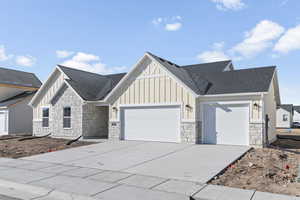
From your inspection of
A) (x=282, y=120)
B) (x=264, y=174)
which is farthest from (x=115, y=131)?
(x=282, y=120)

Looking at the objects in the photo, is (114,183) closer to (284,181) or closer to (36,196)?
(36,196)

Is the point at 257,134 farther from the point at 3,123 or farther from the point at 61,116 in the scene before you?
the point at 3,123

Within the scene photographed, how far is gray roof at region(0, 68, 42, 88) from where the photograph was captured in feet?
89.3

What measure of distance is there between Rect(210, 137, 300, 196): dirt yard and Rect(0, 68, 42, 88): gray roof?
27.0 m

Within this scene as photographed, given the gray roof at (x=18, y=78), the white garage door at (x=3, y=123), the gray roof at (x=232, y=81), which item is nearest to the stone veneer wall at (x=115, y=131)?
the gray roof at (x=232, y=81)

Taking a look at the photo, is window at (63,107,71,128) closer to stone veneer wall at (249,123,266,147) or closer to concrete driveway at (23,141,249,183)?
concrete driveway at (23,141,249,183)

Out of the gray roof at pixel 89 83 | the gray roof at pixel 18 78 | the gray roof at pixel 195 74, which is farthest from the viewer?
the gray roof at pixel 18 78

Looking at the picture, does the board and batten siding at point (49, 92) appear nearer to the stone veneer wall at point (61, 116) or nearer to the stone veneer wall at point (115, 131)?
the stone veneer wall at point (61, 116)

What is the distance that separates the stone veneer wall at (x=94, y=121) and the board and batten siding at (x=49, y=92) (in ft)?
11.7

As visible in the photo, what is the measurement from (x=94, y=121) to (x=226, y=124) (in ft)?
31.4

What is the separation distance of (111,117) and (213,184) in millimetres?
10934

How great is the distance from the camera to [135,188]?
226 inches

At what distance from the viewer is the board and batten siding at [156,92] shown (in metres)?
13.6

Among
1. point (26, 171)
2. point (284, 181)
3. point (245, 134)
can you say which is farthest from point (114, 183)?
point (245, 134)
